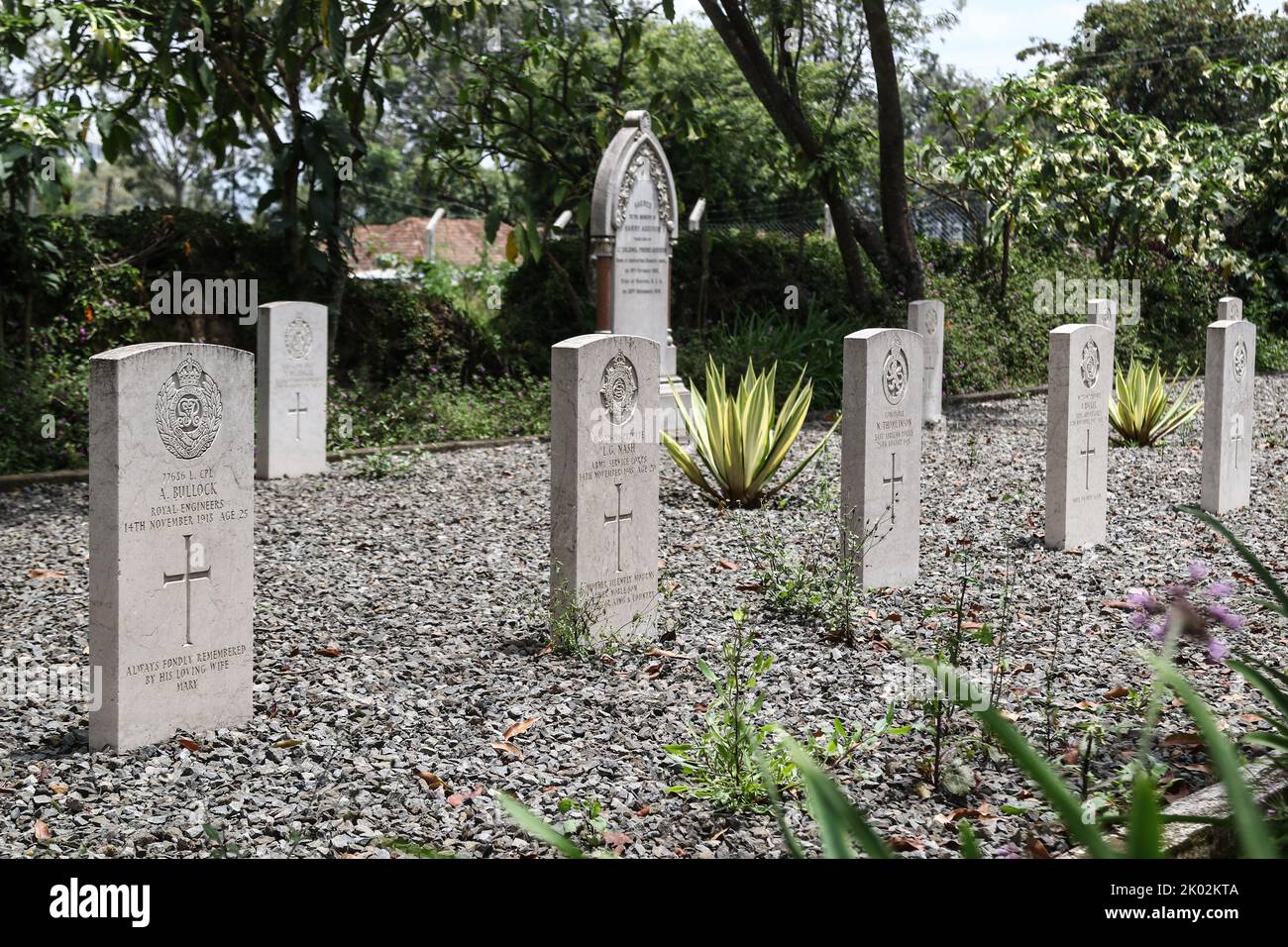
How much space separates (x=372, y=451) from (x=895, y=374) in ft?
18.8

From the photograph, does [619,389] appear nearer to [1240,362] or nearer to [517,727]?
[517,727]

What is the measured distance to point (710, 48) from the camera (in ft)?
99.3

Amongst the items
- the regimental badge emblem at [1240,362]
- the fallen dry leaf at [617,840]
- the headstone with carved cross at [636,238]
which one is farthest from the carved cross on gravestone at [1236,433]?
the fallen dry leaf at [617,840]

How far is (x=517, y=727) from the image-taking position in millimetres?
4156

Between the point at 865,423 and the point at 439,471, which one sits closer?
the point at 865,423

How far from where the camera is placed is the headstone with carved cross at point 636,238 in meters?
11.1

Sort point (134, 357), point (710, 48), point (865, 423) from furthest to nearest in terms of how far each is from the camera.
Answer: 1. point (710, 48)
2. point (865, 423)
3. point (134, 357)

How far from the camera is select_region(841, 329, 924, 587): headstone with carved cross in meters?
6.06

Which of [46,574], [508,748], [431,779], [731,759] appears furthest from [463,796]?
[46,574]

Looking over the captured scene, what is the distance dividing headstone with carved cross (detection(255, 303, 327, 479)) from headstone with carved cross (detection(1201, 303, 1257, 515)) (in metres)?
6.46

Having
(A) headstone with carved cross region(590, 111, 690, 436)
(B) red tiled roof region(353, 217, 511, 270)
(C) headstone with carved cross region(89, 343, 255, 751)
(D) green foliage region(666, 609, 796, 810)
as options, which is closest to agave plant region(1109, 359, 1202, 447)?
(A) headstone with carved cross region(590, 111, 690, 436)
